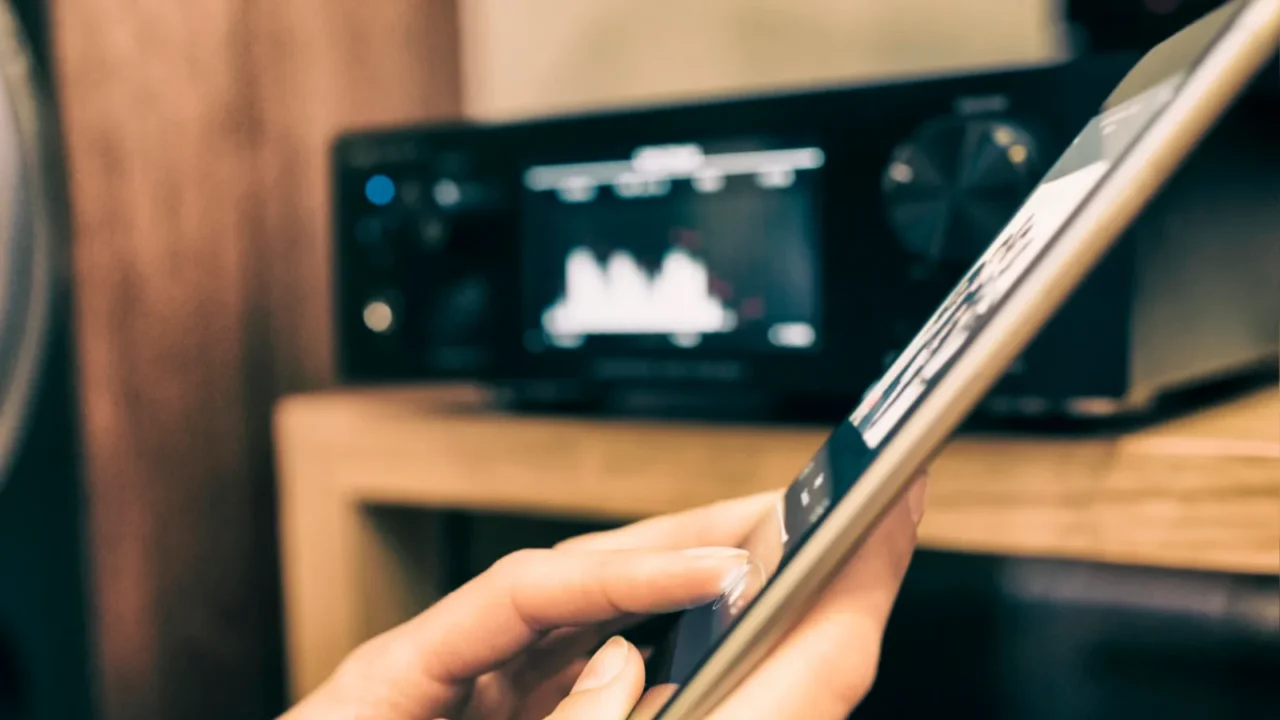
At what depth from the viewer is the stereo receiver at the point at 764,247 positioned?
0.36 meters

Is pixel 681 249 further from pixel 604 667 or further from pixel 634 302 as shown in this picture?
pixel 604 667

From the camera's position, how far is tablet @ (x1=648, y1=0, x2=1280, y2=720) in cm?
19

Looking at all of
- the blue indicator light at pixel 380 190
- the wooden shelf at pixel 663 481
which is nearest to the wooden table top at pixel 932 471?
the wooden shelf at pixel 663 481

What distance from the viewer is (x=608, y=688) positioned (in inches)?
10.2

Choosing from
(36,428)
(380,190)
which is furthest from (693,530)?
(36,428)

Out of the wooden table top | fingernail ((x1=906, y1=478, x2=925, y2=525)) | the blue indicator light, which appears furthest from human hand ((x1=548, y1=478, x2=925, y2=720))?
the blue indicator light

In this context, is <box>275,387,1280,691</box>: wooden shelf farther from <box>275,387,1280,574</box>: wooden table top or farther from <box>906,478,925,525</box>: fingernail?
<box>906,478,925,525</box>: fingernail

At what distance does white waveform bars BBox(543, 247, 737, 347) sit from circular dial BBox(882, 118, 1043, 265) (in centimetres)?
8

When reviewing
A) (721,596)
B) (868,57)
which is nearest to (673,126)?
(721,596)

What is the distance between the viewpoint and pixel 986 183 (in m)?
0.36

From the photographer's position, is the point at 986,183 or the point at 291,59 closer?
the point at 986,183

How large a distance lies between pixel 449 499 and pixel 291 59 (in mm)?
351

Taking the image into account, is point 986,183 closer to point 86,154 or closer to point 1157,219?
point 1157,219

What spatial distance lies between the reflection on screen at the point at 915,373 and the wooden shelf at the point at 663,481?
0.11m
